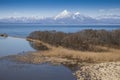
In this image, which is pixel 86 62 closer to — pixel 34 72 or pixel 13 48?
pixel 34 72

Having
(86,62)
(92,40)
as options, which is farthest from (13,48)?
(86,62)

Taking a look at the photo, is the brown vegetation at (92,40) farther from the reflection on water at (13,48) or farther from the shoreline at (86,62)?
the shoreline at (86,62)

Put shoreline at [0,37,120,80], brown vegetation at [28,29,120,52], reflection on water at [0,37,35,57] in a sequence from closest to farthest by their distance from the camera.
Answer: shoreline at [0,37,120,80]
reflection on water at [0,37,35,57]
brown vegetation at [28,29,120,52]

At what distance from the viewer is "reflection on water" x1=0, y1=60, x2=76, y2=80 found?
86.5 feet

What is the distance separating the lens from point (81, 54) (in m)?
43.7

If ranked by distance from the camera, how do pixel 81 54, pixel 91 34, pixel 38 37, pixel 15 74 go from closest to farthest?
pixel 15 74
pixel 81 54
pixel 91 34
pixel 38 37

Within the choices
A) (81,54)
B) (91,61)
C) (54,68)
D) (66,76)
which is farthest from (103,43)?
(66,76)

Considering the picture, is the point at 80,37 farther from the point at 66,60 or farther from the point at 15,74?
the point at 15,74

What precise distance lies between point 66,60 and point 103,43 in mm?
22072

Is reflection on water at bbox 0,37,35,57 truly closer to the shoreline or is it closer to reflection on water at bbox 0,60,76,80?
the shoreline

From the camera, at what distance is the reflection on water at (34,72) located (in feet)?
86.5

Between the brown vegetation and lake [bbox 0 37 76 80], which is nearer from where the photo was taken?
lake [bbox 0 37 76 80]

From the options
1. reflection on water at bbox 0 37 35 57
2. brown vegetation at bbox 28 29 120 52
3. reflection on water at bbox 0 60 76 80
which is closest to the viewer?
reflection on water at bbox 0 60 76 80

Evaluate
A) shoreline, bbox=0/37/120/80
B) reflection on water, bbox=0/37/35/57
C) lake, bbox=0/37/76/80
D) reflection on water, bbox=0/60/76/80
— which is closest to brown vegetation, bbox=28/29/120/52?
reflection on water, bbox=0/37/35/57
